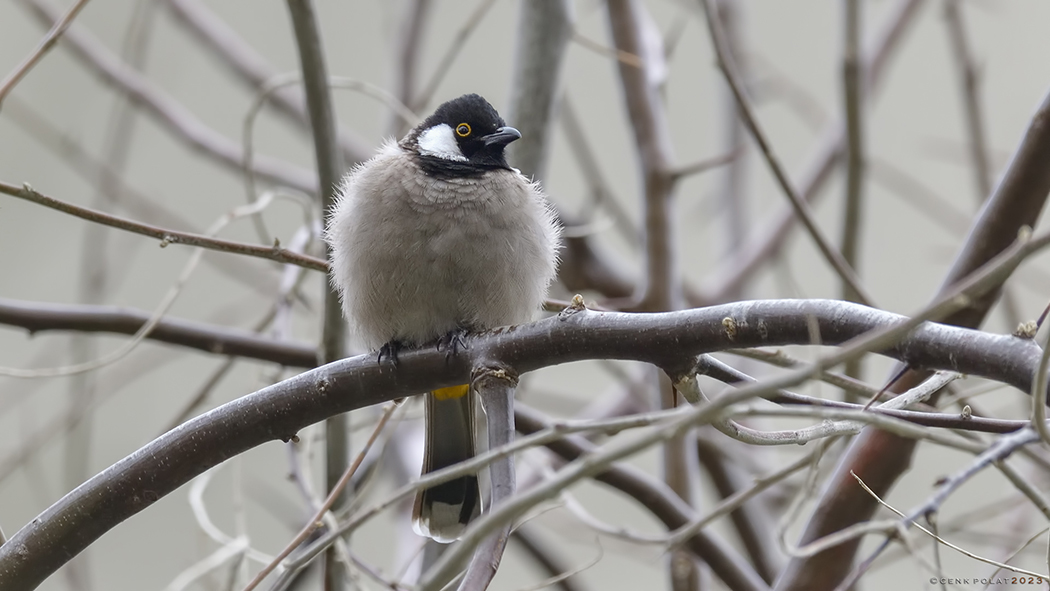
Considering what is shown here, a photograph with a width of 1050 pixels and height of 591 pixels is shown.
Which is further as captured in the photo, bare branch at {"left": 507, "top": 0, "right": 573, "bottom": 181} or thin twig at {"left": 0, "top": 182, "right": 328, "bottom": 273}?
bare branch at {"left": 507, "top": 0, "right": 573, "bottom": 181}

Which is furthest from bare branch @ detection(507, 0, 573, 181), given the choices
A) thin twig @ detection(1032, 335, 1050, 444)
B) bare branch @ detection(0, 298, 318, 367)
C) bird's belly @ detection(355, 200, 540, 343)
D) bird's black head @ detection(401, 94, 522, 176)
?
thin twig @ detection(1032, 335, 1050, 444)

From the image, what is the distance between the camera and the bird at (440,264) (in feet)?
8.07

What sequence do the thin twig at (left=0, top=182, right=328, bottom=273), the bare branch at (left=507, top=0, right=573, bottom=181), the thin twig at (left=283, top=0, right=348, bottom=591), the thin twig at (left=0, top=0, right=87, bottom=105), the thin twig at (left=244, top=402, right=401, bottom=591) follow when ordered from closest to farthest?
the thin twig at (left=244, top=402, right=401, bottom=591) → the thin twig at (left=0, top=182, right=328, bottom=273) → the thin twig at (left=0, top=0, right=87, bottom=105) → the thin twig at (left=283, top=0, right=348, bottom=591) → the bare branch at (left=507, top=0, right=573, bottom=181)

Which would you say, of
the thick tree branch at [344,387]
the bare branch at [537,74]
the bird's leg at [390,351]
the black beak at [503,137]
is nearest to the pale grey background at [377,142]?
the bare branch at [537,74]

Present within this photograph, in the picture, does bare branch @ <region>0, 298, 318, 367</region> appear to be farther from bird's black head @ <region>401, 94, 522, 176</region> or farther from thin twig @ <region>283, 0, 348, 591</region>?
bird's black head @ <region>401, 94, 522, 176</region>

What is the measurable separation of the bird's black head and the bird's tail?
2.01 feet

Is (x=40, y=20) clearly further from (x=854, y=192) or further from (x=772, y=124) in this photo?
(x=772, y=124)

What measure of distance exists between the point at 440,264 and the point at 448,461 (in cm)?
54

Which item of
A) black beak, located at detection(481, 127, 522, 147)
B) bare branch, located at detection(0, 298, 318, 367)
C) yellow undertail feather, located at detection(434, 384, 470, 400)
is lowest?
yellow undertail feather, located at detection(434, 384, 470, 400)

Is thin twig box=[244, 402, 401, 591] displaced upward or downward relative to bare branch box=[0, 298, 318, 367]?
downward

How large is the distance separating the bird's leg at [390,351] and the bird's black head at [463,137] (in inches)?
21.8

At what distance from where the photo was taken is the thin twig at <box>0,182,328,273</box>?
1.74 metres

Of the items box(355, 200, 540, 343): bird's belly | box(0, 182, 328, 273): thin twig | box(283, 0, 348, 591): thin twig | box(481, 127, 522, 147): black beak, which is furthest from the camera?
box(481, 127, 522, 147): black beak

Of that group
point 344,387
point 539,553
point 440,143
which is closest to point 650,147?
point 440,143
